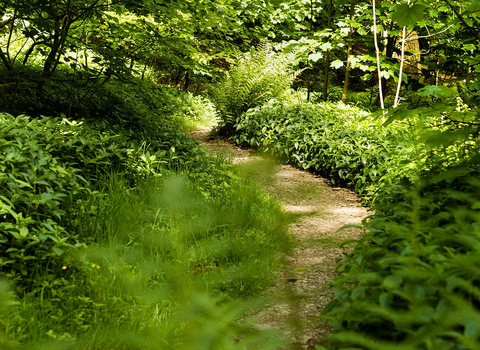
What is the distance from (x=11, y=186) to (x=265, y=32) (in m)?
11.8

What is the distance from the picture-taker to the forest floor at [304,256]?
76 centimetres

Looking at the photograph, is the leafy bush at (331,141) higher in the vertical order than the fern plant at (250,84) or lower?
lower

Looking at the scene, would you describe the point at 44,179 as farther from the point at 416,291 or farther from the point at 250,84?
the point at 250,84

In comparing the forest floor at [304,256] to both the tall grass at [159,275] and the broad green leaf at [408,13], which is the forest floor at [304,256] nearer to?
the tall grass at [159,275]

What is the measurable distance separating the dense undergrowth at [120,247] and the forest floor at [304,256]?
12 cm

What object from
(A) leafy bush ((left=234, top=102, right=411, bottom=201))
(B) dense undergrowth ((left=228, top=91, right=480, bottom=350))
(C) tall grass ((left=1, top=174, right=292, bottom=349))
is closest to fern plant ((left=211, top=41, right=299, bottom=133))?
(A) leafy bush ((left=234, top=102, right=411, bottom=201))

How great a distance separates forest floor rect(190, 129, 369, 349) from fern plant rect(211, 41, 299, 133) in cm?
375

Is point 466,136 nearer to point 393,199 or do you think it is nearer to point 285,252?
point 393,199

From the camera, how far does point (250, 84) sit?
857 centimetres

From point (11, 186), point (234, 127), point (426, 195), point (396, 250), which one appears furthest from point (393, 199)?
point (234, 127)

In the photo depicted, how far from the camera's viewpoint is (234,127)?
845 cm

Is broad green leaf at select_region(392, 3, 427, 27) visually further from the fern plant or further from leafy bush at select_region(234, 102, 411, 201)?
the fern plant

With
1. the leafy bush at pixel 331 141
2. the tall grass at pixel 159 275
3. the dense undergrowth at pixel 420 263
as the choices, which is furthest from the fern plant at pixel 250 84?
the tall grass at pixel 159 275

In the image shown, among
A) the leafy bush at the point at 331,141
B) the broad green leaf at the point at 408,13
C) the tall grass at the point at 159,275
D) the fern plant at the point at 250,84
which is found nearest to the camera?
the tall grass at the point at 159,275
